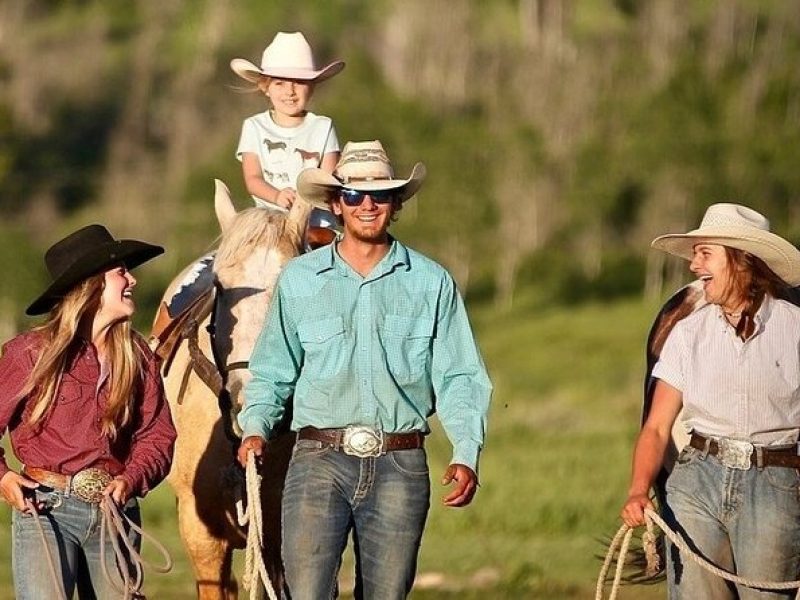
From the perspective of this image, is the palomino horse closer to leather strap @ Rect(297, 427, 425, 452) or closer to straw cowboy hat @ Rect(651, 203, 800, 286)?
leather strap @ Rect(297, 427, 425, 452)

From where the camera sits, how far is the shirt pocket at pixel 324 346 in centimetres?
721

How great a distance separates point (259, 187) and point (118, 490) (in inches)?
129

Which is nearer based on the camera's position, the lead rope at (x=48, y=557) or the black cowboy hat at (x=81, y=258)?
the lead rope at (x=48, y=557)

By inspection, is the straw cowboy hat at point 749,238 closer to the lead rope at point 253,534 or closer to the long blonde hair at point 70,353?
the lead rope at point 253,534

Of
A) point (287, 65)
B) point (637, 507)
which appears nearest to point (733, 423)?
point (637, 507)

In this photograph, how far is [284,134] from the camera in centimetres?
1007

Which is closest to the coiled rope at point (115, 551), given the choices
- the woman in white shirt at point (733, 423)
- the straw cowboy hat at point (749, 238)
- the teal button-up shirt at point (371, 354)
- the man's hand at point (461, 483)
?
the teal button-up shirt at point (371, 354)

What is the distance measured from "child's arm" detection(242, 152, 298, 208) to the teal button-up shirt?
2.13m

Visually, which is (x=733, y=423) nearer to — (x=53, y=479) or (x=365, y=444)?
(x=365, y=444)

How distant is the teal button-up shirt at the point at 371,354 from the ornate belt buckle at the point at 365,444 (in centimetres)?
3

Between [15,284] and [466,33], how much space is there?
1225 inches

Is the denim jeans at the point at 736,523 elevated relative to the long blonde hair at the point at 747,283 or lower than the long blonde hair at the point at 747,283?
lower

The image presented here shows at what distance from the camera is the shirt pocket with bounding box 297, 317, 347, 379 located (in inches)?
284

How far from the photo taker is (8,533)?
57.9 feet
